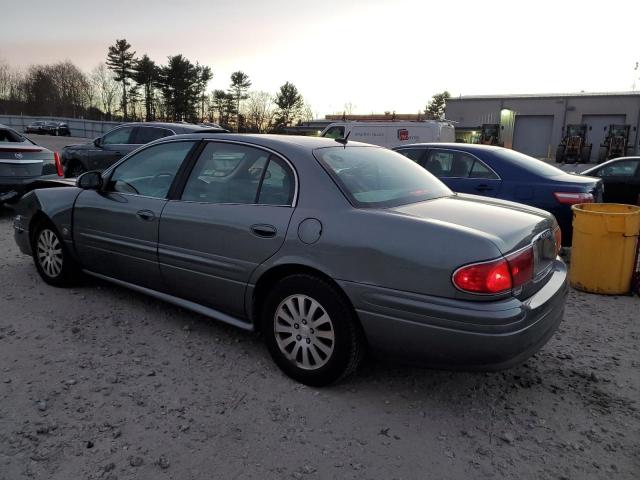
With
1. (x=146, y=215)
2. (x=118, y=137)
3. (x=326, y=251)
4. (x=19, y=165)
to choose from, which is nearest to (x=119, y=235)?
(x=146, y=215)

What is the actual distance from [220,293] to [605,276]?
398 centimetres

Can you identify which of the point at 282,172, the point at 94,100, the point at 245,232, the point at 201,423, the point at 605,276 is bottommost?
the point at 201,423

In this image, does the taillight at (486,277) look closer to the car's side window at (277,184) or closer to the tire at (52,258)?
the car's side window at (277,184)

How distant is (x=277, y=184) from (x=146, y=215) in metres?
1.22

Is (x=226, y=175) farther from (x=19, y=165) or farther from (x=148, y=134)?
(x=148, y=134)

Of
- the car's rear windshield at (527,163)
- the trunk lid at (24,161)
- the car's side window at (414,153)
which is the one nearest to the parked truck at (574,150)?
the car's rear windshield at (527,163)

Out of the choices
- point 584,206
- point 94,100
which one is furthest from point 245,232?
point 94,100

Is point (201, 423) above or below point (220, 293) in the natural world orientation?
below

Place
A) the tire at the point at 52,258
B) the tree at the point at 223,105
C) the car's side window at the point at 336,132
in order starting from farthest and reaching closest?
the tree at the point at 223,105 → the car's side window at the point at 336,132 → the tire at the point at 52,258

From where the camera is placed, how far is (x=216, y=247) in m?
3.38

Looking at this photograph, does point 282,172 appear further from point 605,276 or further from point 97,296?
point 605,276

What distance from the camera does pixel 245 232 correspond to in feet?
10.6

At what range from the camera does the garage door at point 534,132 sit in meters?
42.1

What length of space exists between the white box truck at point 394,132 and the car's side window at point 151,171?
1307cm
